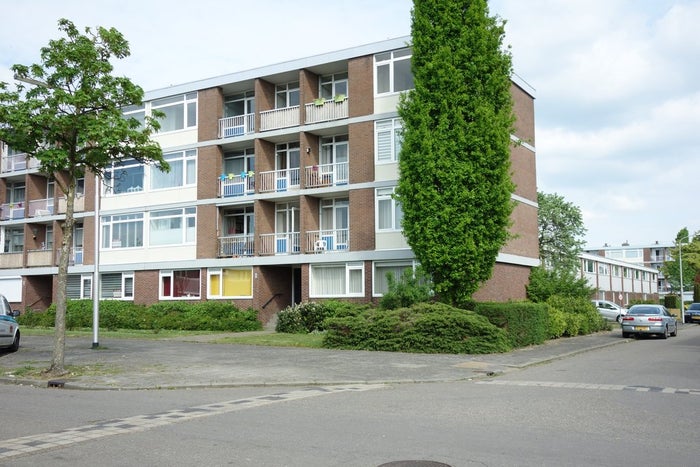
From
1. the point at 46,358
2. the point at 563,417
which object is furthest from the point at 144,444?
the point at 46,358

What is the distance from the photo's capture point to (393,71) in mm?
27703

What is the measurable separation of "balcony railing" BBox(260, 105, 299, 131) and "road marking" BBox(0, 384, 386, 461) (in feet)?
64.0

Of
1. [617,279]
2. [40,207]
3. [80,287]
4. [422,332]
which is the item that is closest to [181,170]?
[80,287]

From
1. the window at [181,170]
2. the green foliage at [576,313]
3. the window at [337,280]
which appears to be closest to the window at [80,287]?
the window at [181,170]

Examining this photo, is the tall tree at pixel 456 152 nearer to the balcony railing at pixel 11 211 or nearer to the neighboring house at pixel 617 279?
the balcony railing at pixel 11 211

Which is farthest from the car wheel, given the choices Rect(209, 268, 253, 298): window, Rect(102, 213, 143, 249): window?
Rect(102, 213, 143, 249): window

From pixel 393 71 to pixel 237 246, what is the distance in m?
10.6

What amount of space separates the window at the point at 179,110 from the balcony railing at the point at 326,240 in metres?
8.67

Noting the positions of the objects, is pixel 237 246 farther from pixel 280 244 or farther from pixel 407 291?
pixel 407 291

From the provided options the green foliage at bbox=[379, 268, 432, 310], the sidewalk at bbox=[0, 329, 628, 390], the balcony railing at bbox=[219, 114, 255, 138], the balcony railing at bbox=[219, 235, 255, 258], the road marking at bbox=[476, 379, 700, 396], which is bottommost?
the road marking at bbox=[476, 379, 700, 396]

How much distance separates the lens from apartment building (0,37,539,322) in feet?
90.9

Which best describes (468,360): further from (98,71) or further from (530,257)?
(530,257)

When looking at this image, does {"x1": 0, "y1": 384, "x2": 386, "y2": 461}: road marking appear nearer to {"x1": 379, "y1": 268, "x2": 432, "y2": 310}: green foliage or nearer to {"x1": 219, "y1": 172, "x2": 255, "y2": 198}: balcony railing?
→ {"x1": 379, "y1": 268, "x2": 432, "y2": 310}: green foliage

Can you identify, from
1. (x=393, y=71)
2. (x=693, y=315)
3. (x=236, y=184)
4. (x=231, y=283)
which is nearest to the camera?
(x=393, y=71)
